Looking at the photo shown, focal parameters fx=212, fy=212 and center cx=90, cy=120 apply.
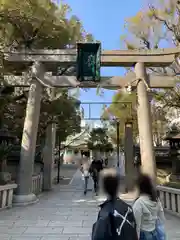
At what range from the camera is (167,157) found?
12352 mm

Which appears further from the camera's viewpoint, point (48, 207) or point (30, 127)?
point (30, 127)

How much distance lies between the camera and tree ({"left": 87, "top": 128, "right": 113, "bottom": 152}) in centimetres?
2598

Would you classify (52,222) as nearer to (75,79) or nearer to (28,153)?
(28,153)

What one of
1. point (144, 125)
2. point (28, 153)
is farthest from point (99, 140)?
point (28, 153)

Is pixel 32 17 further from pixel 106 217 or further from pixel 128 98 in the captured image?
pixel 128 98

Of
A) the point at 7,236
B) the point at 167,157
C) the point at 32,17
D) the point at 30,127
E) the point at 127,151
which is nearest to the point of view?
the point at 7,236

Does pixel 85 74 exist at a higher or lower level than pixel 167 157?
higher

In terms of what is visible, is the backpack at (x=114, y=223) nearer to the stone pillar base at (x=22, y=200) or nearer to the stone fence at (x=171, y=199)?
the stone fence at (x=171, y=199)

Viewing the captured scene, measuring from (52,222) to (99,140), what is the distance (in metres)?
21.3

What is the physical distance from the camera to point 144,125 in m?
7.59

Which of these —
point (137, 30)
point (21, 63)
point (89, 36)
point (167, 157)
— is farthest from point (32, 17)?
point (167, 157)

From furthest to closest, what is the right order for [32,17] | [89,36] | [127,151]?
[89,36] → [127,151] → [32,17]

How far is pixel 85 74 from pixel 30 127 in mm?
2865

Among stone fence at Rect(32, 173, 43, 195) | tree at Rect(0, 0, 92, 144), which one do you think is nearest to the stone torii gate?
tree at Rect(0, 0, 92, 144)
